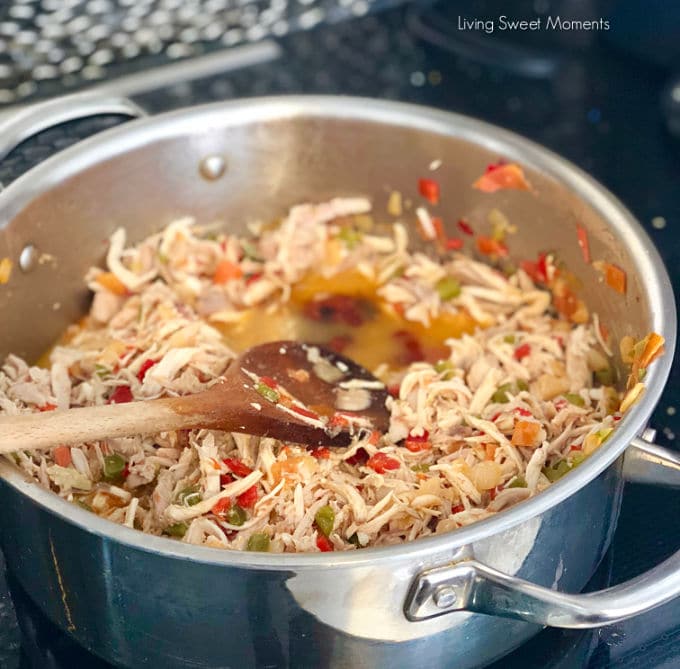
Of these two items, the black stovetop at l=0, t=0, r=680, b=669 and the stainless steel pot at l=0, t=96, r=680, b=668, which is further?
the black stovetop at l=0, t=0, r=680, b=669

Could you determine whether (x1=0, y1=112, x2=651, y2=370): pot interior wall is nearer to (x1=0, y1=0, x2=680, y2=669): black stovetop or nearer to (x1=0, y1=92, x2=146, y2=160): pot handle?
(x1=0, y1=92, x2=146, y2=160): pot handle

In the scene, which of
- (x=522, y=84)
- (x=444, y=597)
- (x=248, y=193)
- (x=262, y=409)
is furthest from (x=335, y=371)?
(x=522, y=84)

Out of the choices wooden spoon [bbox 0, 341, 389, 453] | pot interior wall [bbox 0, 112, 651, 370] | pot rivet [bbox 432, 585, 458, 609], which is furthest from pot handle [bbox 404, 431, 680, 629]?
pot interior wall [bbox 0, 112, 651, 370]

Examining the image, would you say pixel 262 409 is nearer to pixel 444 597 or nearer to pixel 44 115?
pixel 444 597

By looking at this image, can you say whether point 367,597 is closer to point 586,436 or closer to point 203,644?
point 203,644

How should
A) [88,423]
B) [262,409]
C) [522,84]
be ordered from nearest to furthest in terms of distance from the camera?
1. [88,423]
2. [262,409]
3. [522,84]

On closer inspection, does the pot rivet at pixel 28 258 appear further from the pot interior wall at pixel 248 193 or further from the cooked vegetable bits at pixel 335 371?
the cooked vegetable bits at pixel 335 371
